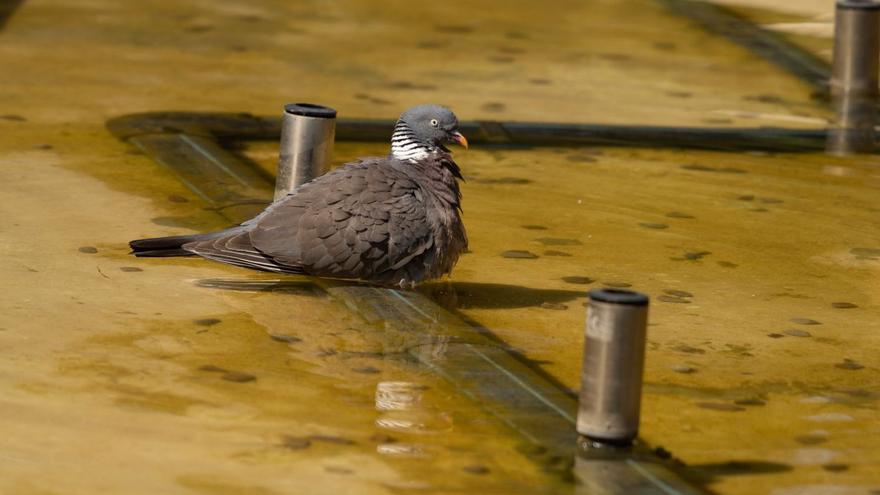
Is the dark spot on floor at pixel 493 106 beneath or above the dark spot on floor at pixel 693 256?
above

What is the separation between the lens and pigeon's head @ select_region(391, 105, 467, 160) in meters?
7.47

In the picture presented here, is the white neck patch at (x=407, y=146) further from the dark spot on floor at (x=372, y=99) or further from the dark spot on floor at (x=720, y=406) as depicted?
the dark spot on floor at (x=372, y=99)

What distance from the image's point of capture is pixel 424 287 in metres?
7.54

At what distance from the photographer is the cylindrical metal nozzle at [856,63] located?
11.8m

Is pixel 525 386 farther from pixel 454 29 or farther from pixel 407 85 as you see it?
pixel 454 29

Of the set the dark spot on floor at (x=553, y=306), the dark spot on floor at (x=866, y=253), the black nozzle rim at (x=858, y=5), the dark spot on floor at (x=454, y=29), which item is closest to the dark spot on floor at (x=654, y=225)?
the dark spot on floor at (x=866, y=253)

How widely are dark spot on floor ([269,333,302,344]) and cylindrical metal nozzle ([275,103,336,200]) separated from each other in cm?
171

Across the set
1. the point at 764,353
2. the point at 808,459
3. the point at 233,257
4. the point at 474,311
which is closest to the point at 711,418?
the point at 808,459

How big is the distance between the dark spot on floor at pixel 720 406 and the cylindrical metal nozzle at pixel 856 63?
18.3ft

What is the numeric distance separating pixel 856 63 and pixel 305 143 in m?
5.43

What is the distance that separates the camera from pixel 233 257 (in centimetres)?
717

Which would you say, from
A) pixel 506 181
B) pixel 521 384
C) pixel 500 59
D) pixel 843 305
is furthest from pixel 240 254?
pixel 500 59

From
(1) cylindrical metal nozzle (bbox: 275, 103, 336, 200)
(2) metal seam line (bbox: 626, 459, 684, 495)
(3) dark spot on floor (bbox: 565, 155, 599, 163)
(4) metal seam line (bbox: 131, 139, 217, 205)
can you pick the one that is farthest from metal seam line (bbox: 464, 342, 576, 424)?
(3) dark spot on floor (bbox: 565, 155, 599, 163)

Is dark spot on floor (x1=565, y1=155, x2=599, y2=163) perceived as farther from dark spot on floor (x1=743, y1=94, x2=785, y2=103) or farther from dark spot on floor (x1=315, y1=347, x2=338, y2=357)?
dark spot on floor (x1=315, y1=347, x2=338, y2=357)
